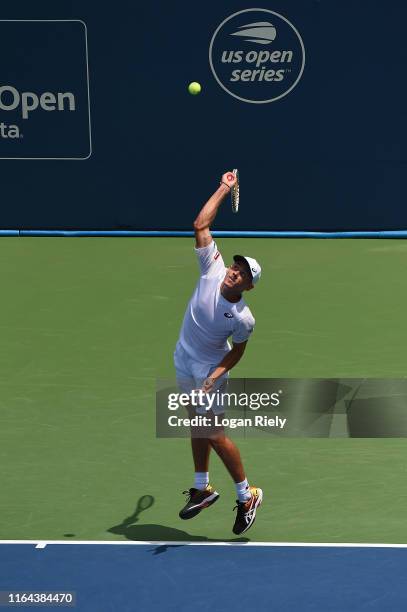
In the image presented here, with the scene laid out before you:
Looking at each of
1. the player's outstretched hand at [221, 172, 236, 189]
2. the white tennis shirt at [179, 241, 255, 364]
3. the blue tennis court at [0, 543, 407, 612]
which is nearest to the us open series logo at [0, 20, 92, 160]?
the player's outstretched hand at [221, 172, 236, 189]

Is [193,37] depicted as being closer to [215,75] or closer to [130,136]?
[215,75]

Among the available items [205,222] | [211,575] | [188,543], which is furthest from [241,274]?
[211,575]

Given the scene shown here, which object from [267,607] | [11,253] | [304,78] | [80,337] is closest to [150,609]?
[267,607]

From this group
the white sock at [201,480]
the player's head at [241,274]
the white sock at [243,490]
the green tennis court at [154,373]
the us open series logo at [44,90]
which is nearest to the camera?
the player's head at [241,274]

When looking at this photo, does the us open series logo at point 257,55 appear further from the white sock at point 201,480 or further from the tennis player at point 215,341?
the white sock at point 201,480

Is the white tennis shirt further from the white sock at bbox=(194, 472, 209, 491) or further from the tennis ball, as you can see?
the tennis ball

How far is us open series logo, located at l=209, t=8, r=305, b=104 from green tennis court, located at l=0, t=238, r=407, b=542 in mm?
2230

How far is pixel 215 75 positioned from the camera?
Result: 17734mm

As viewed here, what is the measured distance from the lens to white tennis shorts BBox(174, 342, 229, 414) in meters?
9.05

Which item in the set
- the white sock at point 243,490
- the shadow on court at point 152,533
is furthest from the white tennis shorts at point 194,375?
the shadow on court at point 152,533

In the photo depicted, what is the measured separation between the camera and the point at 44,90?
1794cm

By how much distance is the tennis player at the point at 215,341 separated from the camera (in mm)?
8875

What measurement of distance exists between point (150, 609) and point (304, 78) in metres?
11.2

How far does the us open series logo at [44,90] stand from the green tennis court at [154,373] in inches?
57.4
